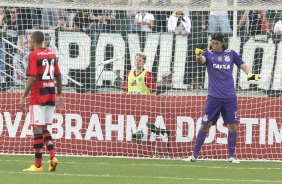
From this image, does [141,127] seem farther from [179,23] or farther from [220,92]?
[179,23]

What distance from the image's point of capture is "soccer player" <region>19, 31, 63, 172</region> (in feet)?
48.7

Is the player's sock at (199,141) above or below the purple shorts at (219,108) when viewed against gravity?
below

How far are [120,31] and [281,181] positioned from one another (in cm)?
691

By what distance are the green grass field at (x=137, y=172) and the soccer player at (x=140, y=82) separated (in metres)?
1.89

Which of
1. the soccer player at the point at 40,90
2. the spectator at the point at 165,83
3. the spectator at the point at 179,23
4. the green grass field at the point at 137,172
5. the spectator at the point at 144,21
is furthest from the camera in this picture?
the spectator at the point at 144,21

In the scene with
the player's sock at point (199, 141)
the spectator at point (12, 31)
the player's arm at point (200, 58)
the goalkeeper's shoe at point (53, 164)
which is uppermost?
the spectator at point (12, 31)

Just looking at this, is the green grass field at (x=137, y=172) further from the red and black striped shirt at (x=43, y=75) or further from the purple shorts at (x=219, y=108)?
the red and black striped shirt at (x=43, y=75)

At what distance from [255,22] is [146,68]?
2450 millimetres

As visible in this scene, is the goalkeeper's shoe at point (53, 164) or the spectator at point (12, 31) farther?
the spectator at point (12, 31)

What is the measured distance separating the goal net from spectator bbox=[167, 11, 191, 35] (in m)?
0.02

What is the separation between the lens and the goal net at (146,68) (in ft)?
62.0

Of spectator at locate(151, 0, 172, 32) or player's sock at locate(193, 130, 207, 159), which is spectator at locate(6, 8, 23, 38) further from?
player's sock at locate(193, 130, 207, 159)

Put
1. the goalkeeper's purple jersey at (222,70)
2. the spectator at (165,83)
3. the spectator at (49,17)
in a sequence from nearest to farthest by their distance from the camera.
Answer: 1. the goalkeeper's purple jersey at (222,70)
2. the spectator at (165,83)
3. the spectator at (49,17)

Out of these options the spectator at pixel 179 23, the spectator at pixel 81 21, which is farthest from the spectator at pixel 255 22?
the spectator at pixel 81 21
